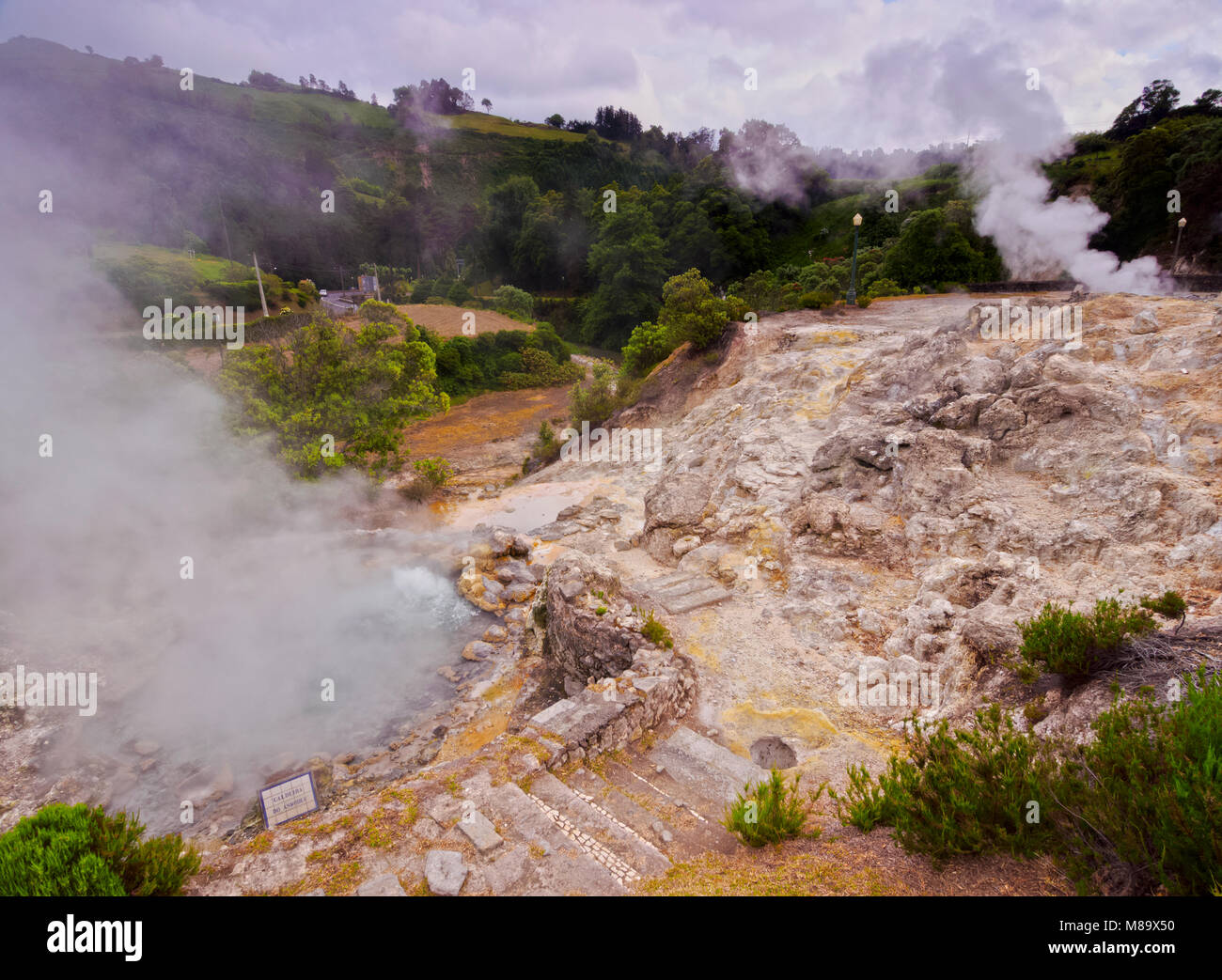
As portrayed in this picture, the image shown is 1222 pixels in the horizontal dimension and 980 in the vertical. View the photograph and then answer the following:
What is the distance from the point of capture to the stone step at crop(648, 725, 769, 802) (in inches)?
257

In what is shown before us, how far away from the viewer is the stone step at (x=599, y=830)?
5125 mm

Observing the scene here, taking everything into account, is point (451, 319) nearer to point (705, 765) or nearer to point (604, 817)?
point (705, 765)

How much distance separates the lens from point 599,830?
5676 millimetres

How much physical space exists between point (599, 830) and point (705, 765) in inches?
71.9

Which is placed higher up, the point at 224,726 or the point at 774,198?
the point at 774,198

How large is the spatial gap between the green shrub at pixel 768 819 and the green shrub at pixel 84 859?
4729 millimetres

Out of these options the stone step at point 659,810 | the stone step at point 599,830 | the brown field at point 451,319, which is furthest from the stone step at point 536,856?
the brown field at point 451,319

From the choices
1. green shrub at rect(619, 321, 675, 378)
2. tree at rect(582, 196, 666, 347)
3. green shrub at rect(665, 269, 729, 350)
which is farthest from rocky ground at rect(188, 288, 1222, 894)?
tree at rect(582, 196, 666, 347)

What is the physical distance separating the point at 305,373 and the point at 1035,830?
2084cm

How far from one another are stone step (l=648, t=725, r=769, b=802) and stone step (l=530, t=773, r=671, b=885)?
3.29 ft

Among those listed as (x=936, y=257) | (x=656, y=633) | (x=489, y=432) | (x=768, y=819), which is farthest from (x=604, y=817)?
(x=936, y=257)

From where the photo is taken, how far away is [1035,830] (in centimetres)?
381
